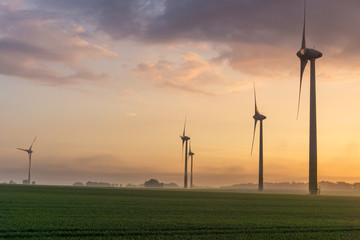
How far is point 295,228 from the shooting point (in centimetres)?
2714

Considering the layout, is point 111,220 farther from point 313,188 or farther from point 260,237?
point 313,188

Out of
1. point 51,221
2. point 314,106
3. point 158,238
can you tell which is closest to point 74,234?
point 158,238

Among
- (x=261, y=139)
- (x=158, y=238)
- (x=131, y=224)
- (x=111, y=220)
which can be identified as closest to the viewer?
(x=158, y=238)

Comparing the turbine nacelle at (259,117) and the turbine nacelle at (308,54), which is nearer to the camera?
the turbine nacelle at (308,54)

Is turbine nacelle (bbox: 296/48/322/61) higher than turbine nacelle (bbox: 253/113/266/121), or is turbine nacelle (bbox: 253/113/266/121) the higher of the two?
turbine nacelle (bbox: 296/48/322/61)

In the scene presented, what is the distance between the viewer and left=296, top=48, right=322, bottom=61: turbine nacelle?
105m

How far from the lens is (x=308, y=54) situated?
105m

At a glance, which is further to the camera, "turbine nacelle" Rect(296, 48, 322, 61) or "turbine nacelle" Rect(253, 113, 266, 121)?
"turbine nacelle" Rect(253, 113, 266, 121)

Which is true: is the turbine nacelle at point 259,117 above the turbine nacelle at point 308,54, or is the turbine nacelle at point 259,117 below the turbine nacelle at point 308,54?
below

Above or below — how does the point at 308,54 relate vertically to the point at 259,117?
above

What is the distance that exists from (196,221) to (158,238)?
8494mm

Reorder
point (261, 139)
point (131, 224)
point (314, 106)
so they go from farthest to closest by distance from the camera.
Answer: point (261, 139), point (314, 106), point (131, 224)

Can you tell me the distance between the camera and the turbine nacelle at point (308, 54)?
10469cm

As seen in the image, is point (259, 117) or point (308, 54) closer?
point (308, 54)
